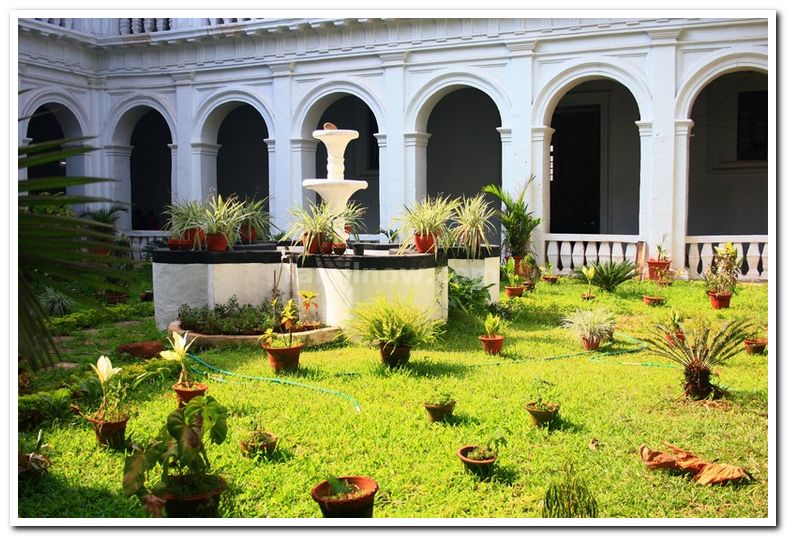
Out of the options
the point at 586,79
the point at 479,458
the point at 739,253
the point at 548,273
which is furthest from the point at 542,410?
the point at 586,79

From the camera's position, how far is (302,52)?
55.1 ft

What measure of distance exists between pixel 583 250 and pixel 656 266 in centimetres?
160

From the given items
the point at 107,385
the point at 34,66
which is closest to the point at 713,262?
the point at 107,385

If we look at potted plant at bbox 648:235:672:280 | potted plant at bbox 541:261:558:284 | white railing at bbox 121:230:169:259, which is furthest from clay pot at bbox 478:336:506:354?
white railing at bbox 121:230:169:259

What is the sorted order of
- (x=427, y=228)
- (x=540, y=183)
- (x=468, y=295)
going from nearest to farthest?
(x=427, y=228), (x=468, y=295), (x=540, y=183)

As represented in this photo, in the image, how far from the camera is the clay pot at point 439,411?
591 centimetres

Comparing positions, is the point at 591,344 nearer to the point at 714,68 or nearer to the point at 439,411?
the point at 439,411

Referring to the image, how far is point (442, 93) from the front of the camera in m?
16.0

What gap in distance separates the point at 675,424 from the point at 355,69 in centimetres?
1202

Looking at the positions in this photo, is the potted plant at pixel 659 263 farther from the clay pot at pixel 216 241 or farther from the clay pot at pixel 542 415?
the clay pot at pixel 542 415

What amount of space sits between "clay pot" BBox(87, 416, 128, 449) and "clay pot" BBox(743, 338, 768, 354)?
5.90 metres

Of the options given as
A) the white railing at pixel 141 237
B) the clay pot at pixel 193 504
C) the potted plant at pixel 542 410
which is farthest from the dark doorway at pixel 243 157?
the clay pot at pixel 193 504

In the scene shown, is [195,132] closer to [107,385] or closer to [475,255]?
[475,255]

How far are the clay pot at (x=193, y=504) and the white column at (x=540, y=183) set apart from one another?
11.5 metres
